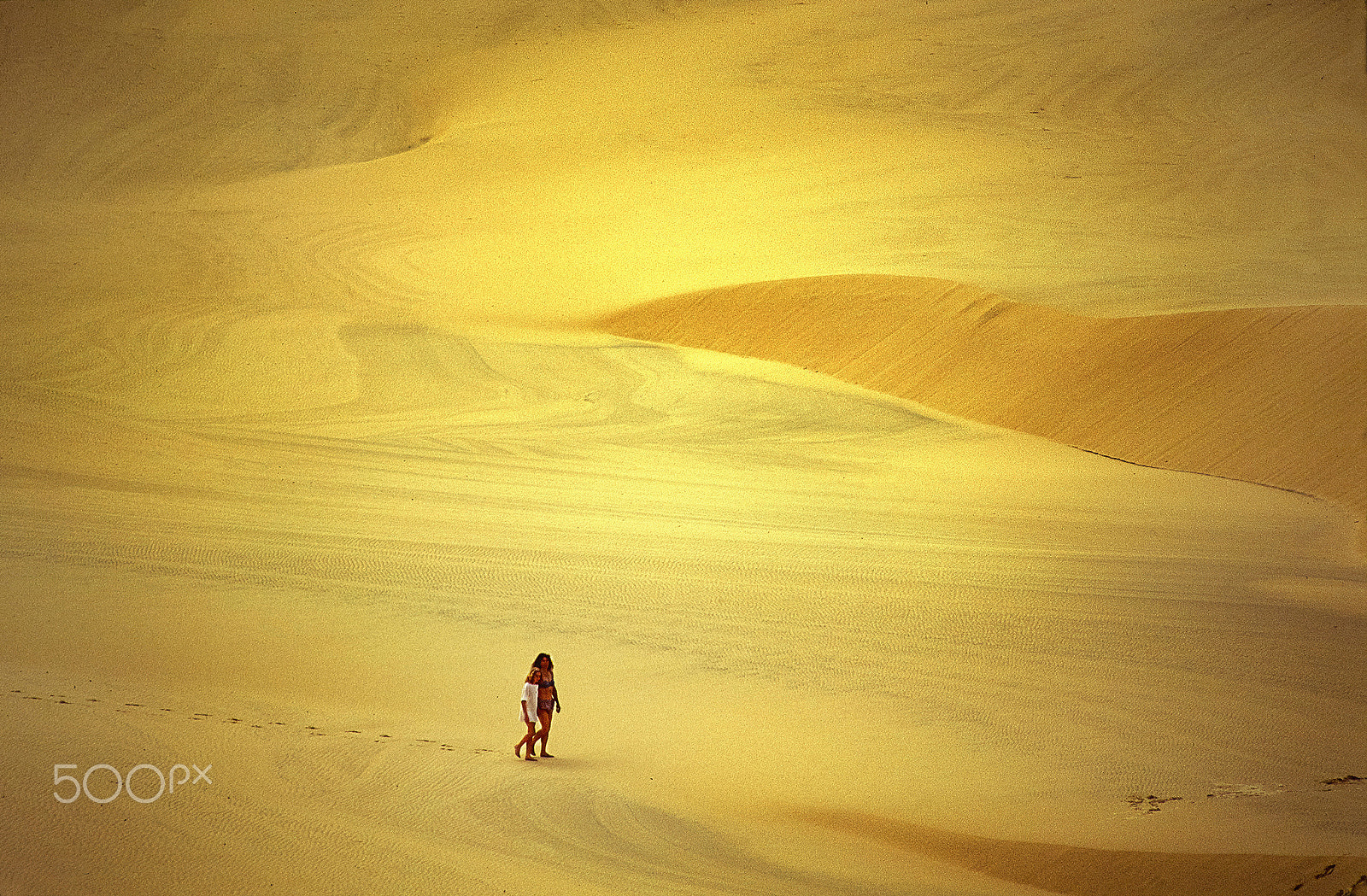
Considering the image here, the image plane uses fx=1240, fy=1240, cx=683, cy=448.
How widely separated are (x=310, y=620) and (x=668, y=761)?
2521 millimetres

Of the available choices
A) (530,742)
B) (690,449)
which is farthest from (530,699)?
(690,449)

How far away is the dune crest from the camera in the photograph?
9906 mm

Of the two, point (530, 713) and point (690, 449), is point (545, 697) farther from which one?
point (690, 449)

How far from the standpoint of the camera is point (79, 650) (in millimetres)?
6730

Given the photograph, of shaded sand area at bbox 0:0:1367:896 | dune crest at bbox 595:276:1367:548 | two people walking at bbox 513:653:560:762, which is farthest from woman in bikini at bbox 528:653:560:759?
dune crest at bbox 595:276:1367:548

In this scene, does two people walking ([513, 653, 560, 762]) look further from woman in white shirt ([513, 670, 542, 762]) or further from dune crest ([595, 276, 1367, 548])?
dune crest ([595, 276, 1367, 548])

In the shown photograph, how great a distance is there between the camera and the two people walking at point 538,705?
19.5 ft

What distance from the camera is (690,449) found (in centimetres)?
995

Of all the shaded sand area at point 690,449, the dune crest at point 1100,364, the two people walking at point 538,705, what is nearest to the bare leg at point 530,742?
the two people walking at point 538,705

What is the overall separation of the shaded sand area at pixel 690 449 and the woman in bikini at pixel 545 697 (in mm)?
138

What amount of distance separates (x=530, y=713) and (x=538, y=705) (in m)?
0.08

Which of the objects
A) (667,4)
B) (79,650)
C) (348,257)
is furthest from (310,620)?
(667,4)

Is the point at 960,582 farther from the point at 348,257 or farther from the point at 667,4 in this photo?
the point at 667,4

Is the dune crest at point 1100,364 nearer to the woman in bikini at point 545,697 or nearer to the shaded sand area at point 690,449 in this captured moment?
the shaded sand area at point 690,449
